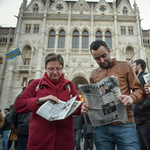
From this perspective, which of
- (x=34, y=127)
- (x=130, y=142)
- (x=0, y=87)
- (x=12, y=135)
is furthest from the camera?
(x=0, y=87)

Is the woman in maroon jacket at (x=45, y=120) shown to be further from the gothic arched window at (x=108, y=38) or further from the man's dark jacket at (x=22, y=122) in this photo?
the gothic arched window at (x=108, y=38)

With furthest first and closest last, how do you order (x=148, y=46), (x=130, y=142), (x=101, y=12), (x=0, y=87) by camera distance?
(x=148, y=46) < (x=101, y=12) < (x=0, y=87) < (x=130, y=142)

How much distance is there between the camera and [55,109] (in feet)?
5.40

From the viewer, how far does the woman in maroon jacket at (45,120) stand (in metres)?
1.65

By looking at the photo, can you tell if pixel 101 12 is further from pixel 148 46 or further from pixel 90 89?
pixel 90 89

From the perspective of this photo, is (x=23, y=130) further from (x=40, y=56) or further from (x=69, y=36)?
(x=69, y=36)

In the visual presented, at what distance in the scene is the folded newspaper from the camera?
5.06 ft

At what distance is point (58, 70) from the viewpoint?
1945mm

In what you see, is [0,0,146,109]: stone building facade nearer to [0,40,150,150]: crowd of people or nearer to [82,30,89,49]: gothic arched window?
[82,30,89,49]: gothic arched window

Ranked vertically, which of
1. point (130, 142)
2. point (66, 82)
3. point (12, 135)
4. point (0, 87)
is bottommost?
point (12, 135)

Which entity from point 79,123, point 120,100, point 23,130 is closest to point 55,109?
point 120,100

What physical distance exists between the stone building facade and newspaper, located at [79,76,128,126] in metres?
14.1

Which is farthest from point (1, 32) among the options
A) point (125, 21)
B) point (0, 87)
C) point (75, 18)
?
point (125, 21)

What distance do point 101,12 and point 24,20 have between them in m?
10.9
